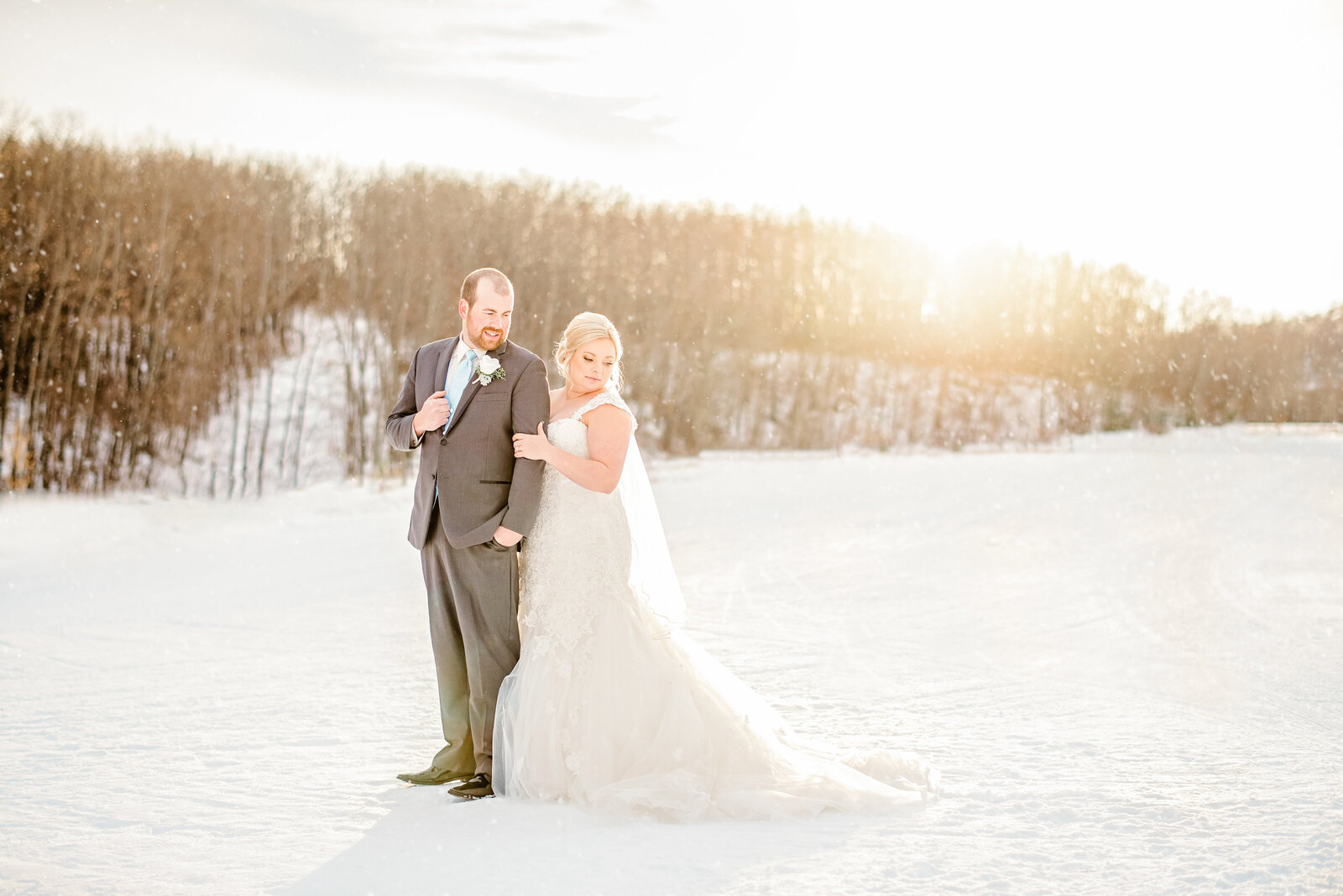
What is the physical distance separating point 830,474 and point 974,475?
3.22 metres

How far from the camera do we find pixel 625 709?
14.3 feet

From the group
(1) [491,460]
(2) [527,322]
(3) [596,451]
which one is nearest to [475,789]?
(1) [491,460]

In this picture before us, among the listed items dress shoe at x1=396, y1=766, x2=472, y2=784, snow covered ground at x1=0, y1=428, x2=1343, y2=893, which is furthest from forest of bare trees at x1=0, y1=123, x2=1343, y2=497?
dress shoe at x1=396, y1=766, x2=472, y2=784

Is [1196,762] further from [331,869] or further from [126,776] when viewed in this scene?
[126,776]

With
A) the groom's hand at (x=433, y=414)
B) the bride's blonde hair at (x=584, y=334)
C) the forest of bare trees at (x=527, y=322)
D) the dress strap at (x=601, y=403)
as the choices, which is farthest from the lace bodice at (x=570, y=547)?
the forest of bare trees at (x=527, y=322)

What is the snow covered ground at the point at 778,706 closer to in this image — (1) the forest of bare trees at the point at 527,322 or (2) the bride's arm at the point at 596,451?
(2) the bride's arm at the point at 596,451

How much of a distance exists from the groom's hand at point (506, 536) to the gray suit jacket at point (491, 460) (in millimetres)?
21

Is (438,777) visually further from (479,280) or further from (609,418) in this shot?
(479,280)

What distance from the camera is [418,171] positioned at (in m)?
32.3

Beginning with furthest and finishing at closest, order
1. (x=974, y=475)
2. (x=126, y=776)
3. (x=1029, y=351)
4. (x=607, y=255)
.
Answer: (x=1029, y=351) → (x=607, y=255) → (x=974, y=475) → (x=126, y=776)

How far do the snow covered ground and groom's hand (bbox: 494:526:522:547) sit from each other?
1.06m

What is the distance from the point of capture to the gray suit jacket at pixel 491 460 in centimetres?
439

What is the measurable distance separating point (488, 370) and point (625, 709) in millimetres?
1499

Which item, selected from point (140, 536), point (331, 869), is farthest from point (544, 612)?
point (140, 536)
